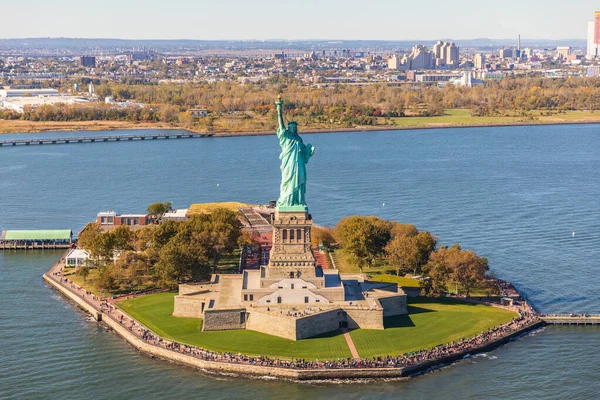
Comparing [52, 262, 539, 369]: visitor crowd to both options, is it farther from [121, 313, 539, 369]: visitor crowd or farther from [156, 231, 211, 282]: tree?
[156, 231, 211, 282]: tree

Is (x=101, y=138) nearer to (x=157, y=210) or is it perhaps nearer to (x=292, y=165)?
(x=157, y=210)

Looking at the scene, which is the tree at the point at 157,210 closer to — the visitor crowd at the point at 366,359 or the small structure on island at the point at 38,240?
the small structure on island at the point at 38,240

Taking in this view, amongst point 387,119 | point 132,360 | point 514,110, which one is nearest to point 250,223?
point 132,360

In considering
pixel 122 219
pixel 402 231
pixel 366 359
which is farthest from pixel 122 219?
pixel 366 359

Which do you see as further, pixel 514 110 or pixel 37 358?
pixel 514 110

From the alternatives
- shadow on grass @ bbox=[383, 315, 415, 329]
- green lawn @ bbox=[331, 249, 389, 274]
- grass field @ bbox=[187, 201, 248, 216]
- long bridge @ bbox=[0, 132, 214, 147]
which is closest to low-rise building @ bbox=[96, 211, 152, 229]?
grass field @ bbox=[187, 201, 248, 216]

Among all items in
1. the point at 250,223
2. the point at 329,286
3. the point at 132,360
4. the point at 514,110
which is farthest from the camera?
the point at 514,110

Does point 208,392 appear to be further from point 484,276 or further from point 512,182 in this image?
point 512,182
